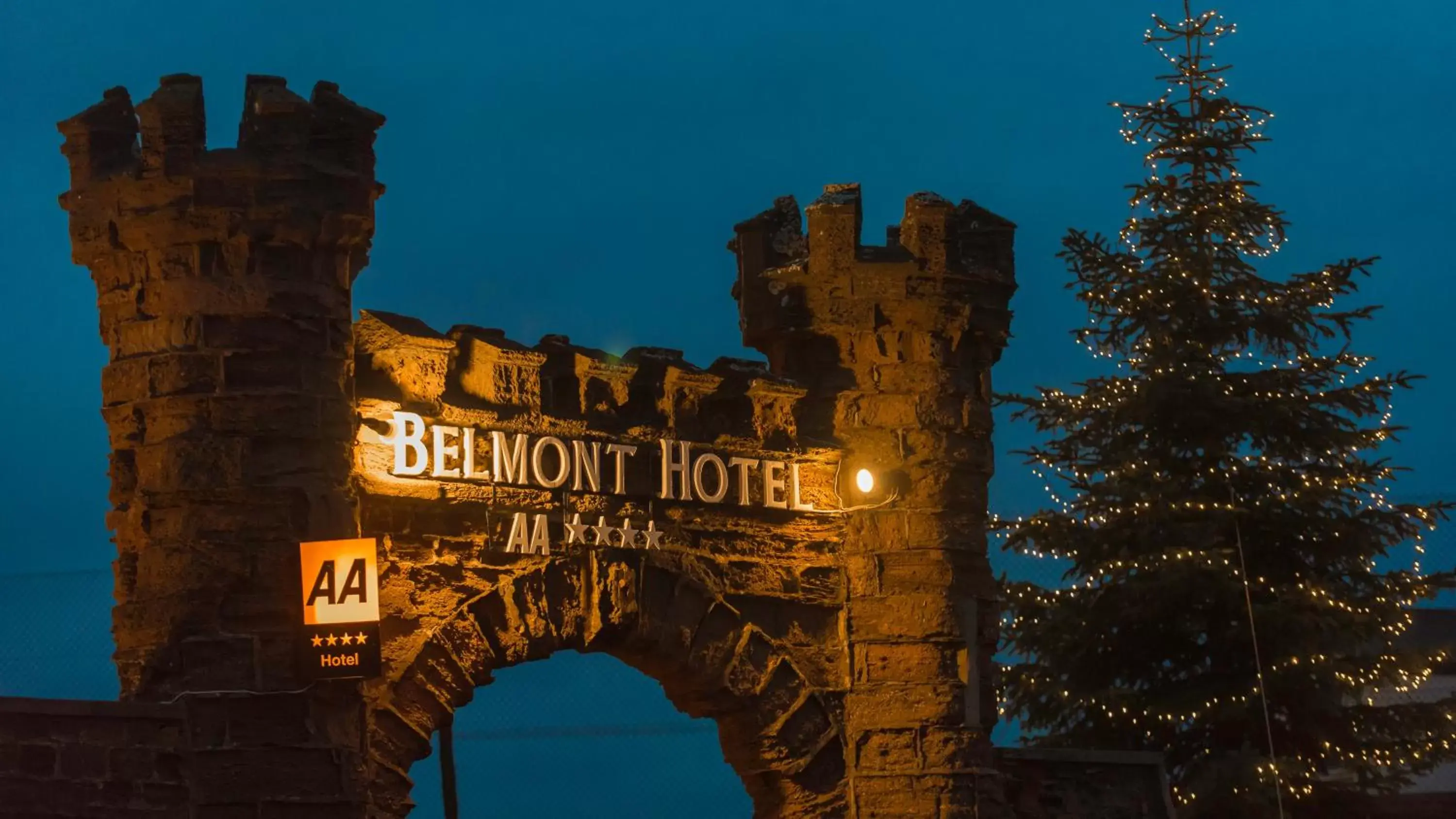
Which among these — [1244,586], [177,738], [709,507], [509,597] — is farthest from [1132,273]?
[177,738]

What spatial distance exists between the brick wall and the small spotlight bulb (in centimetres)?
441

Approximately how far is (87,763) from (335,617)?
4.14 ft

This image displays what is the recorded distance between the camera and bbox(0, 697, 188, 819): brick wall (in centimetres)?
984

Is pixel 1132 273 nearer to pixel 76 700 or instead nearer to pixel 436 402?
pixel 436 402

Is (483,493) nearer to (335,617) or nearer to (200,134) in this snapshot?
(335,617)

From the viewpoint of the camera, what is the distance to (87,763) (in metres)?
9.85

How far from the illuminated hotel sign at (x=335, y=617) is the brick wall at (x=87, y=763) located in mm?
650

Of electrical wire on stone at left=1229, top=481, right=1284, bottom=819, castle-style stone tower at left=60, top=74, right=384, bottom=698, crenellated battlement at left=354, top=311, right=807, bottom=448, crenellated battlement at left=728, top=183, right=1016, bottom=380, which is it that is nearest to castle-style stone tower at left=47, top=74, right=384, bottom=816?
castle-style stone tower at left=60, top=74, right=384, bottom=698

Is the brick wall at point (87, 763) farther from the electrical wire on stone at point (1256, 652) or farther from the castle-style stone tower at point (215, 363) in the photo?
the electrical wire on stone at point (1256, 652)

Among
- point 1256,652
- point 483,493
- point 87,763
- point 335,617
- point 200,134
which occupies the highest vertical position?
point 200,134

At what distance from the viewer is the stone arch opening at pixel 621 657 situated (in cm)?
1066

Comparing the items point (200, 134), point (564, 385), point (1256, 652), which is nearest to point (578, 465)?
point (564, 385)

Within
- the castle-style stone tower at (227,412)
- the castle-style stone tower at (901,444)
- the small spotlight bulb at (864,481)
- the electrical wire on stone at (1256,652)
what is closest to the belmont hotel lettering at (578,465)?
the small spotlight bulb at (864,481)

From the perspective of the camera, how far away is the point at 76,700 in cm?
975
